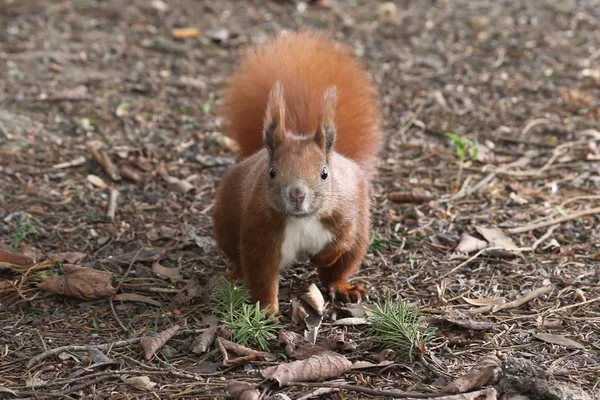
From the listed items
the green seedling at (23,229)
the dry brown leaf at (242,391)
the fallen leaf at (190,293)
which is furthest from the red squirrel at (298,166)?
the green seedling at (23,229)

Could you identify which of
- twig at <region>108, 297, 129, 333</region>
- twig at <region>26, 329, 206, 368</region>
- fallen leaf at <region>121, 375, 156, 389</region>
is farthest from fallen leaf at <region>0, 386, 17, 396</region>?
twig at <region>108, 297, 129, 333</region>

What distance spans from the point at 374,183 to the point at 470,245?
0.82 m

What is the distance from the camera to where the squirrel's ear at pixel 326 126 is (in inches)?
110

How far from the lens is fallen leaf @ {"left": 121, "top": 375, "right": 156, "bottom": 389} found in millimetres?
2498

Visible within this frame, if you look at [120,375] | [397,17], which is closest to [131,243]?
[120,375]

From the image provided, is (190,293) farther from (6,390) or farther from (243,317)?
(6,390)

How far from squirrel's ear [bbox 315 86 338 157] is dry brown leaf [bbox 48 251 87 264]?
3.92 feet

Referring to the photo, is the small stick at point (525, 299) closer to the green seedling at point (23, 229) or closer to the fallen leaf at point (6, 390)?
the fallen leaf at point (6, 390)

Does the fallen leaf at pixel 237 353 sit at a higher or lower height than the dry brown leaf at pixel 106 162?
higher

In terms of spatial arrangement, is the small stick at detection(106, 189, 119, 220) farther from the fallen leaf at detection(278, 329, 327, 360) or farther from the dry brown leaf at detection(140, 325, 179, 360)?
the fallen leaf at detection(278, 329, 327, 360)

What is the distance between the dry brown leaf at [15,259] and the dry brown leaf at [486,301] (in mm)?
1676

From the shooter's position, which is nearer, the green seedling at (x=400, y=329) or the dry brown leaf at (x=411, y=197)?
the green seedling at (x=400, y=329)

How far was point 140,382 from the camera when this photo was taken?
8.24 ft

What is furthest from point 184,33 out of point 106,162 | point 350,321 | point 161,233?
point 350,321
